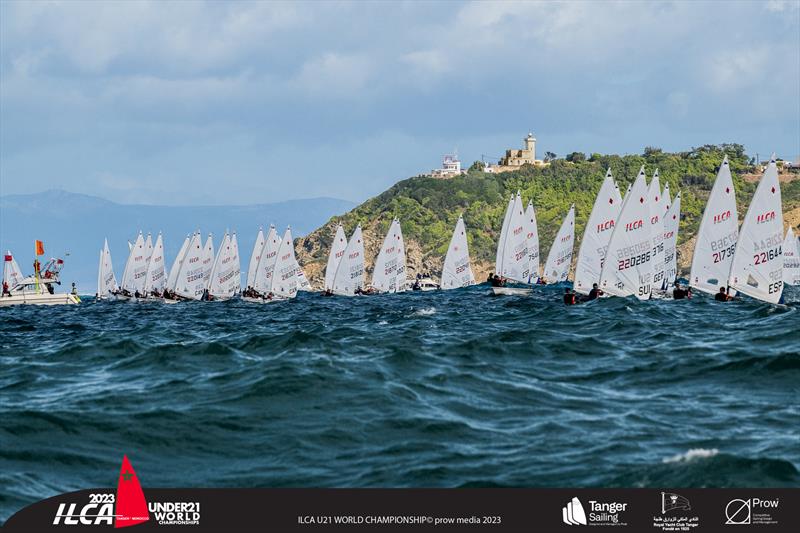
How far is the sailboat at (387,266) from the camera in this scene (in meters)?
99.0

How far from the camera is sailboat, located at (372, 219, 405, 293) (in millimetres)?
99000

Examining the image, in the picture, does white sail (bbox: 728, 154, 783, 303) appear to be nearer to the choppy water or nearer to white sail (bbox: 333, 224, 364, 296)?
the choppy water

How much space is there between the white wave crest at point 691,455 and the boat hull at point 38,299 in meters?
91.0

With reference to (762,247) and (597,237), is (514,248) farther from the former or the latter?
(762,247)

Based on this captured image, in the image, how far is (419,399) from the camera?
21.2 metres

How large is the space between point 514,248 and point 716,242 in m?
31.0

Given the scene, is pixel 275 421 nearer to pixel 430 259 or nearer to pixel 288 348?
pixel 288 348

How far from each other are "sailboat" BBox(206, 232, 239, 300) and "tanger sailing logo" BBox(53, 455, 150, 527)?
81.4 m

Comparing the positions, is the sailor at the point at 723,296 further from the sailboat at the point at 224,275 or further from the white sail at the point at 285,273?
the sailboat at the point at 224,275

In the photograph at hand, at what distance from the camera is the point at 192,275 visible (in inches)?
3792

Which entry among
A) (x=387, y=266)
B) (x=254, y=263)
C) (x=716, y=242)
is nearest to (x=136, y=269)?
(x=254, y=263)

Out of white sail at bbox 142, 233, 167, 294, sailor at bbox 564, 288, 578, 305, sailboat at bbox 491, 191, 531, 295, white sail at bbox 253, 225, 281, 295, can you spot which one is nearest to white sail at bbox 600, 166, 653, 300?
sailor at bbox 564, 288, 578, 305

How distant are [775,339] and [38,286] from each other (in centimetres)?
8786

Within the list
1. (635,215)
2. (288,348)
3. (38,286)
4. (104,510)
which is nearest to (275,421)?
(104,510)
